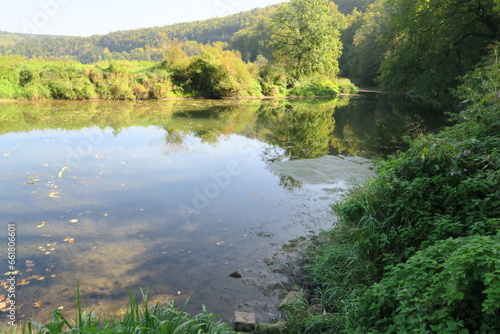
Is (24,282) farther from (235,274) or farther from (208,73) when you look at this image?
(208,73)

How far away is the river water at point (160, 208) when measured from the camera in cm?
389

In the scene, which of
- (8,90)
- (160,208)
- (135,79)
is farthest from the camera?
(135,79)

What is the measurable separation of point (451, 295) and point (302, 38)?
43438 mm

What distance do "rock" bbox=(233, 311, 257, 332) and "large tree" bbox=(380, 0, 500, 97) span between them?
49.6ft

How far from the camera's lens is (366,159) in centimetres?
1017

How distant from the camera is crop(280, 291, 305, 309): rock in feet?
11.6

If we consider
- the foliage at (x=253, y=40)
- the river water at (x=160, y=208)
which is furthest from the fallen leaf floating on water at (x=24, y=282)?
the foliage at (x=253, y=40)

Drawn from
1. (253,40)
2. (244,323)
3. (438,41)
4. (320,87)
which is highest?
(253,40)

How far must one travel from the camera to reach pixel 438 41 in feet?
57.4

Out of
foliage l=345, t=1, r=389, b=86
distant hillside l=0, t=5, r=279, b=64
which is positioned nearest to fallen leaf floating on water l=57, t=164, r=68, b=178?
foliage l=345, t=1, r=389, b=86

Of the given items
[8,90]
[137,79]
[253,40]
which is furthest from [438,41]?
[253,40]

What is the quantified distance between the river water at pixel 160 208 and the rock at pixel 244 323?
10.2 inches

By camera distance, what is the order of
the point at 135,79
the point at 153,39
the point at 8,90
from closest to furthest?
the point at 8,90, the point at 135,79, the point at 153,39

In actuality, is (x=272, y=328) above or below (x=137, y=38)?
below
